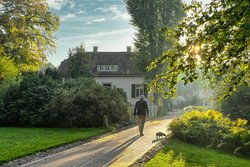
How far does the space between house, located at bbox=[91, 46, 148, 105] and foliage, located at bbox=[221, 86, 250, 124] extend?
16.6 meters

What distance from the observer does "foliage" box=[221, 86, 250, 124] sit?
2217cm

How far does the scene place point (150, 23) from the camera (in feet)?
120

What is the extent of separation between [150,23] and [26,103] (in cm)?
2025

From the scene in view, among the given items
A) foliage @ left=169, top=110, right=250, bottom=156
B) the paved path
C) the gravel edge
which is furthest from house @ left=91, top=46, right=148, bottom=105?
the gravel edge

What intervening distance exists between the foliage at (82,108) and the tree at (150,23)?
16.5 metres

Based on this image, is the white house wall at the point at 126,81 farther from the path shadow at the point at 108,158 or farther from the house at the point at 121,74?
the path shadow at the point at 108,158

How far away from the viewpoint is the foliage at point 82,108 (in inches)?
755

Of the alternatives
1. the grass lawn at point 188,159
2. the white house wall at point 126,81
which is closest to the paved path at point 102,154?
the grass lawn at point 188,159

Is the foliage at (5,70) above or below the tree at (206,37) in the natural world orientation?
above

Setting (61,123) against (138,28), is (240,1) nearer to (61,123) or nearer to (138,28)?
(61,123)

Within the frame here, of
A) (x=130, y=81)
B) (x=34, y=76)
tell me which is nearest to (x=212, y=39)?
(x=34, y=76)

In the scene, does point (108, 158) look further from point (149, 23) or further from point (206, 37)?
point (149, 23)

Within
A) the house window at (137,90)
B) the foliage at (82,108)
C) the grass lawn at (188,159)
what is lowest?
the grass lawn at (188,159)

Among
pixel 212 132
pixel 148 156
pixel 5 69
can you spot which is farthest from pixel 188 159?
pixel 5 69
